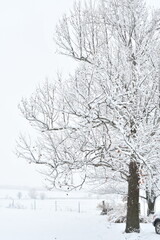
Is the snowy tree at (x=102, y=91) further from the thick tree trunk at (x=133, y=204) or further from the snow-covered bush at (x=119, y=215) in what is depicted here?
the snow-covered bush at (x=119, y=215)

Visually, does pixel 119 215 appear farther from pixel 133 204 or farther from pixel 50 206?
pixel 50 206

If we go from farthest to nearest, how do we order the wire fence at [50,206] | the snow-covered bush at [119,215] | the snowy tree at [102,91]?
the wire fence at [50,206]
the snow-covered bush at [119,215]
the snowy tree at [102,91]

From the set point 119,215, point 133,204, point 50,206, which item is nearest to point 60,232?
point 133,204

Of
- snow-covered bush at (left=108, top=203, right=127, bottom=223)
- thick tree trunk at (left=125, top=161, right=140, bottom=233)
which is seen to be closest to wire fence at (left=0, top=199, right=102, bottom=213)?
snow-covered bush at (left=108, top=203, right=127, bottom=223)

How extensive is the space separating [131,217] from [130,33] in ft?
24.3

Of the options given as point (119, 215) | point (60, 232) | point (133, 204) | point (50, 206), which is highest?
point (133, 204)

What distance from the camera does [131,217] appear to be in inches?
558

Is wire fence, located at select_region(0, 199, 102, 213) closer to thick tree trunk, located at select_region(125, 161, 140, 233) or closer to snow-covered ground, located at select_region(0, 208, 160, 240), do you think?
snow-covered ground, located at select_region(0, 208, 160, 240)

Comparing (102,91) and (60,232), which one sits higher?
(102,91)

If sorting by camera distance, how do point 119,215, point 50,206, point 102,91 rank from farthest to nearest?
point 50,206, point 119,215, point 102,91

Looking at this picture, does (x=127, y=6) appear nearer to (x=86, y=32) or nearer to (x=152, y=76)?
(x=86, y=32)

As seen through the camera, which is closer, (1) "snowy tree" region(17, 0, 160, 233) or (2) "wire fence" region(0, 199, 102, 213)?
(1) "snowy tree" region(17, 0, 160, 233)

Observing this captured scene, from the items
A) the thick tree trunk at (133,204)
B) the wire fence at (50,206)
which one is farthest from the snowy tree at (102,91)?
the wire fence at (50,206)

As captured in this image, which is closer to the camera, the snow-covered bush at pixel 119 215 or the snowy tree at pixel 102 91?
the snowy tree at pixel 102 91
